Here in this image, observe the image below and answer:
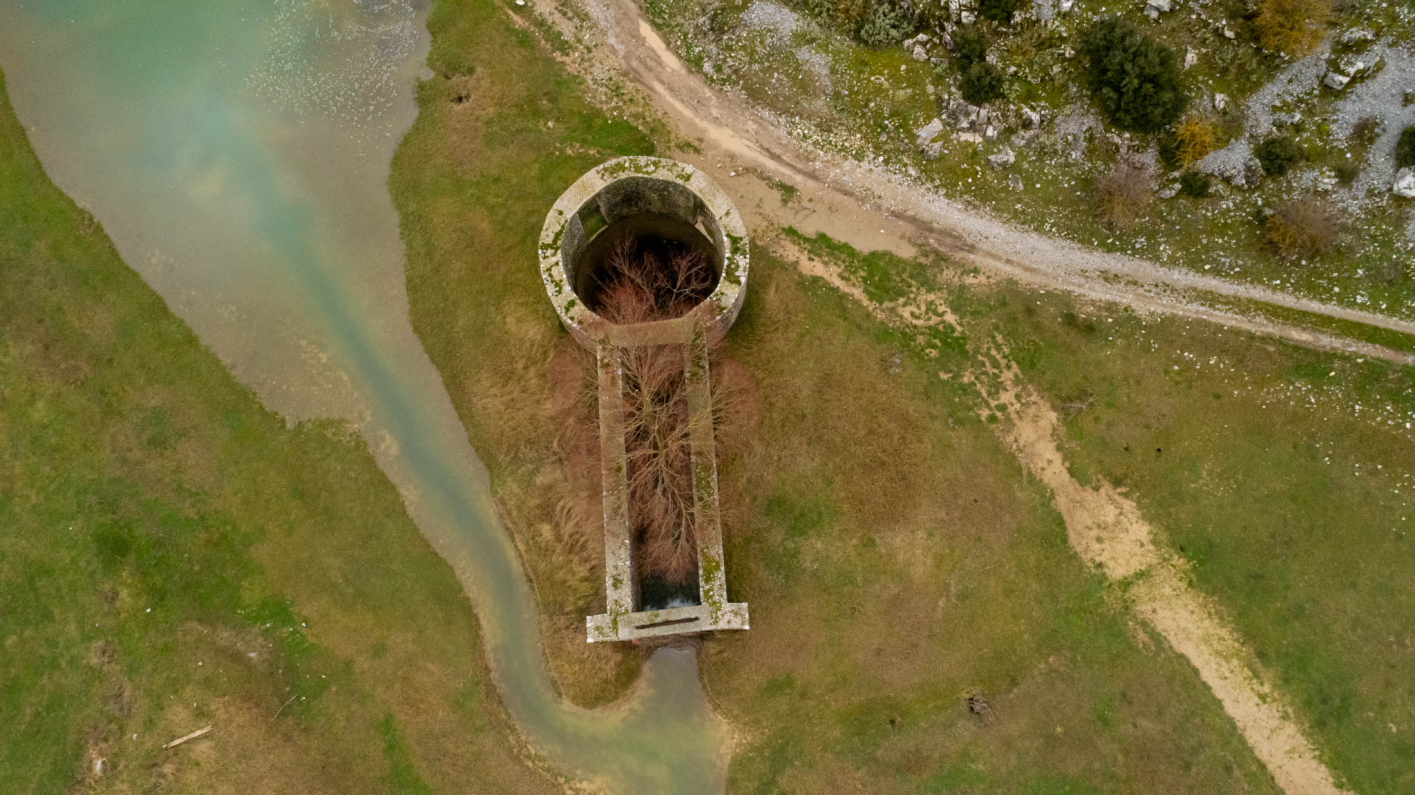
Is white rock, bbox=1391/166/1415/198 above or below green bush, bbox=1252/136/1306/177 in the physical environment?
below

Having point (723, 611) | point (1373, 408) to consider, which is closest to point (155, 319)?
point (723, 611)

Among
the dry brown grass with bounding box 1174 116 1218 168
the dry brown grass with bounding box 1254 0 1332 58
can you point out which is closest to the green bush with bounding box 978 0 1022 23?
the dry brown grass with bounding box 1174 116 1218 168

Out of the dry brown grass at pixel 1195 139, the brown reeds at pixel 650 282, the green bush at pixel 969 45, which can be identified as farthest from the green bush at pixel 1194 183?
the brown reeds at pixel 650 282

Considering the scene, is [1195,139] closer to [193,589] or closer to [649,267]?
[649,267]

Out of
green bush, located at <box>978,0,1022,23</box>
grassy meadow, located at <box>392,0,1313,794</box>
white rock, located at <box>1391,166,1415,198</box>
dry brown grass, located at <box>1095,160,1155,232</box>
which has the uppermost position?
green bush, located at <box>978,0,1022,23</box>

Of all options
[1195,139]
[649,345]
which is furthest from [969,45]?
[649,345]

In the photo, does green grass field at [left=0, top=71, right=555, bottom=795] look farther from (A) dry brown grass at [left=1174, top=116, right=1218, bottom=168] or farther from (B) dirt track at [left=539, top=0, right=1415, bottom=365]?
(A) dry brown grass at [left=1174, top=116, right=1218, bottom=168]
